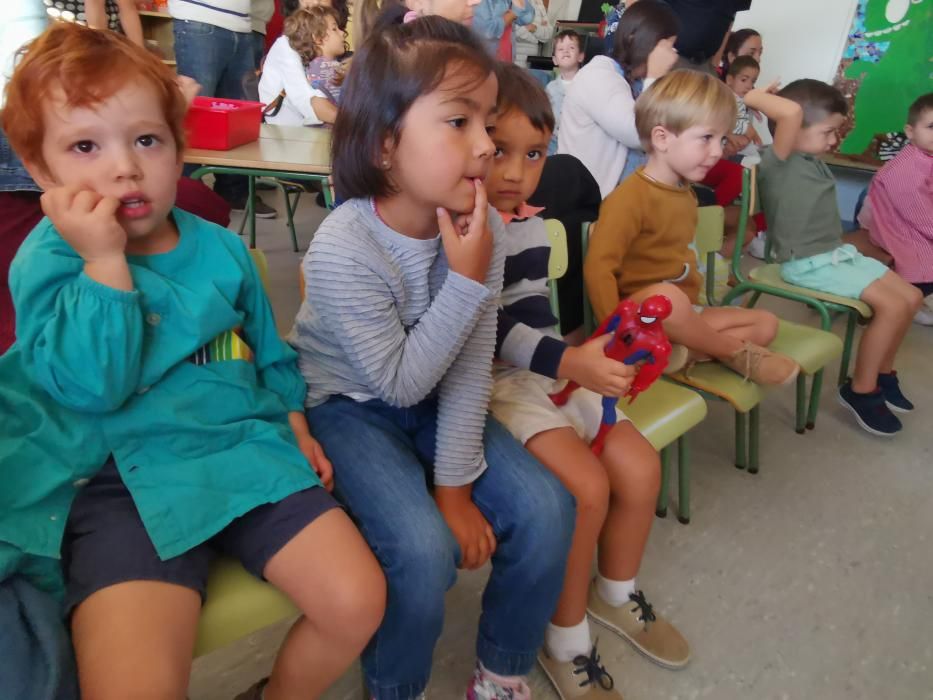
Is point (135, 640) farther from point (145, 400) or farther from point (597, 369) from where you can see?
point (597, 369)

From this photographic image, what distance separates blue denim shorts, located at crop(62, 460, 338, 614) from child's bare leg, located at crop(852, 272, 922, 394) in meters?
1.99

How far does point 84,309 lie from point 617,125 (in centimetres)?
190

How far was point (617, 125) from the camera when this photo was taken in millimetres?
2221

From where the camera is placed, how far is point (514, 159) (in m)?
1.19

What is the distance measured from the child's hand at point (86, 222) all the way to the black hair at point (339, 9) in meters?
2.59

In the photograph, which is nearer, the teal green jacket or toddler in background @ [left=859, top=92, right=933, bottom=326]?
the teal green jacket

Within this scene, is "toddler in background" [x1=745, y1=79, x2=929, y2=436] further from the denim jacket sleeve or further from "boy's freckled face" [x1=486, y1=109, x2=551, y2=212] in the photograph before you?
the denim jacket sleeve

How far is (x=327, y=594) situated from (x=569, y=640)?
0.55m

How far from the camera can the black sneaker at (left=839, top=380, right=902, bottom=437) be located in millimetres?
2176

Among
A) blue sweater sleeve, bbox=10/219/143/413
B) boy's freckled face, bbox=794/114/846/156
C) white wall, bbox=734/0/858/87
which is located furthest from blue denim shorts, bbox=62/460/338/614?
white wall, bbox=734/0/858/87

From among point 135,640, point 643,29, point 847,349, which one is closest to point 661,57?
point 643,29

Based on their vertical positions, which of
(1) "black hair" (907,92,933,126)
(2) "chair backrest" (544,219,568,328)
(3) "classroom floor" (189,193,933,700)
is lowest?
(3) "classroom floor" (189,193,933,700)

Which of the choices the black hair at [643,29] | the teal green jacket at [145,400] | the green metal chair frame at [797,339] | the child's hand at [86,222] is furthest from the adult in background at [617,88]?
the child's hand at [86,222]

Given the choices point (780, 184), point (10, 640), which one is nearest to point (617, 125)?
point (780, 184)
